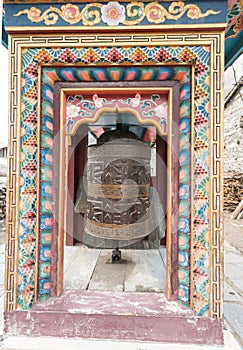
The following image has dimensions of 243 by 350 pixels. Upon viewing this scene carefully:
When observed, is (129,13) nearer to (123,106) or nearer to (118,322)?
(123,106)

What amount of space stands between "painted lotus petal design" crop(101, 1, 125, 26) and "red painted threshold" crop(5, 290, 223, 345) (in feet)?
5.22

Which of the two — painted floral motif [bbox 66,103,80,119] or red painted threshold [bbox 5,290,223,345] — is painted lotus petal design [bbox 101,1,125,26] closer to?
painted floral motif [bbox 66,103,80,119]

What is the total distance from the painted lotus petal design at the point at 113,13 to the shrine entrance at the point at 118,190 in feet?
1.07

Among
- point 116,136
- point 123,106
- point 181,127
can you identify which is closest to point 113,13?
point 123,106

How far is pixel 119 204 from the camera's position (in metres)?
2.00

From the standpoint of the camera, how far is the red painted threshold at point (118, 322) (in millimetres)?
1355

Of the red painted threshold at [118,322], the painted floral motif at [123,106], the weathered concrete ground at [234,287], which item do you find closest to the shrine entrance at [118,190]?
the painted floral motif at [123,106]

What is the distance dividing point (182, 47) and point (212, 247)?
1106mm

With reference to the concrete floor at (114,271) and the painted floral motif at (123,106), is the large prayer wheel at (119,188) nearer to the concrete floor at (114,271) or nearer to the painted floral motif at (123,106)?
the concrete floor at (114,271)

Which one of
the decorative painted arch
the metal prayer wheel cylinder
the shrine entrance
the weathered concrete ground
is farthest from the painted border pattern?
the metal prayer wheel cylinder

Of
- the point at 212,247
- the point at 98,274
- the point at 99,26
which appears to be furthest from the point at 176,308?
the point at 99,26

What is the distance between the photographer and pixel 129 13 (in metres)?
1.39

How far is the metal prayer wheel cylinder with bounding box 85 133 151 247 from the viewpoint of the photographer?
196 cm

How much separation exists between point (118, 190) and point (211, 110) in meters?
0.93
